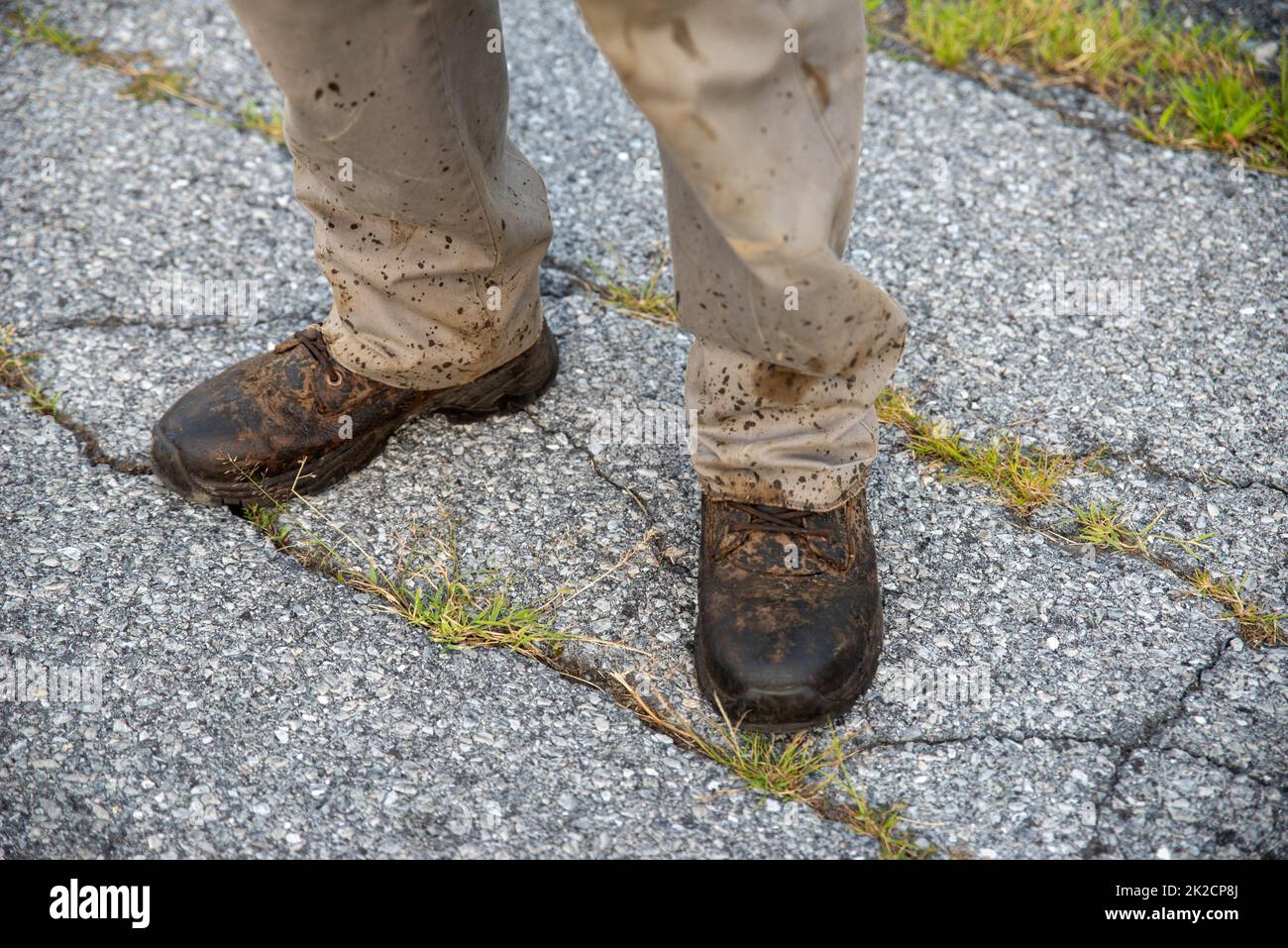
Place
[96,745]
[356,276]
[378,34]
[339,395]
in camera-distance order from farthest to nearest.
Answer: [339,395] → [356,276] → [96,745] → [378,34]

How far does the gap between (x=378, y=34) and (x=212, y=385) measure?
0.78 meters

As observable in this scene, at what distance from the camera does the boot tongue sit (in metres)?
1.76

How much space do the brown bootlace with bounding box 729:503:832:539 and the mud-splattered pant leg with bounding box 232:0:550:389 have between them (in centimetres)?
57

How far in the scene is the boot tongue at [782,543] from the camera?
1.76 m

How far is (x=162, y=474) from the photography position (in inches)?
79.9

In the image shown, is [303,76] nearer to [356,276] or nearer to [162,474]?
[356,276]

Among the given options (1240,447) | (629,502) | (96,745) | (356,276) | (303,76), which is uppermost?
(303,76)

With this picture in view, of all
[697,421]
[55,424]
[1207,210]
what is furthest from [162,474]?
[1207,210]

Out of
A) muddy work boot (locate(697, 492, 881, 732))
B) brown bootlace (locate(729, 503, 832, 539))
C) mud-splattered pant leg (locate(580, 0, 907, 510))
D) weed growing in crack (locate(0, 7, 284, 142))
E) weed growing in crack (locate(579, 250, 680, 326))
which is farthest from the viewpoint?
weed growing in crack (locate(0, 7, 284, 142))

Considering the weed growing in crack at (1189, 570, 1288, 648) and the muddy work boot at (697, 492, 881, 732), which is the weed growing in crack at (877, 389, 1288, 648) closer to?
the weed growing in crack at (1189, 570, 1288, 648)

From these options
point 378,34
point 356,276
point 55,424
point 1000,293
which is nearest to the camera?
point 378,34

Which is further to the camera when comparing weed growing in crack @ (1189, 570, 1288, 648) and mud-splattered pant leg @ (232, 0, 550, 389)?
weed growing in crack @ (1189, 570, 1288, 648)

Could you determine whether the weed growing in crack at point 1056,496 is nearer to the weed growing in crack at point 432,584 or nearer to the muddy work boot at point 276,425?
the weed growing in crack at point 432,584

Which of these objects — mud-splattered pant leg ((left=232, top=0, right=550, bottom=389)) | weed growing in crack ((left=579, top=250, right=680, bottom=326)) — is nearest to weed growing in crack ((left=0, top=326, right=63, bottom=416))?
mud-splattered pant leg ((left=232, top=0, right=550, bottom=389))
